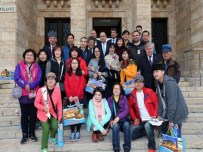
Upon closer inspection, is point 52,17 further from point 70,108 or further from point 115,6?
point 70,108

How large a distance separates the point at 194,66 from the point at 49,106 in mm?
8011

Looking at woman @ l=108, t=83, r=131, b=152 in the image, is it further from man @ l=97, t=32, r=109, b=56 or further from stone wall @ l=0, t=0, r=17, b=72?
stone wall @ l=0, t=0, r=17, b=72

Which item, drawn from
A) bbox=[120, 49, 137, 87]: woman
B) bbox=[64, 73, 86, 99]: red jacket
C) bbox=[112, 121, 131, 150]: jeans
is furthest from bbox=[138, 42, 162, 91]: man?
bbox=[64, 73, 86, 99]: red jacket

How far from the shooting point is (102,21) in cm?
1656

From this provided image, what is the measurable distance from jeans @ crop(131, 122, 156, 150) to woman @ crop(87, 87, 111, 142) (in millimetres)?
709

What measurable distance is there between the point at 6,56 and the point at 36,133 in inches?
240

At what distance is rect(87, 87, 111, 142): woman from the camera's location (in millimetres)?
6148

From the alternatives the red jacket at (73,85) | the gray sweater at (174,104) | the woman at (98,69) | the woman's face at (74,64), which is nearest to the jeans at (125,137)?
the gray sweater at (174,104)

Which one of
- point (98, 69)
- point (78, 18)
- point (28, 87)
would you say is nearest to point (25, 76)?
point (28, 87)

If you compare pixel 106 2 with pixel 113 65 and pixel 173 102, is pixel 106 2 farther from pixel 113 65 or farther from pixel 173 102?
pixel 173 102

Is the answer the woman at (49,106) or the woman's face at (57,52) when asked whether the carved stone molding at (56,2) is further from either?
the woman at (49,106)

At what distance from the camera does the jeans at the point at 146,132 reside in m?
5.82

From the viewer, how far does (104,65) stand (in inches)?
285

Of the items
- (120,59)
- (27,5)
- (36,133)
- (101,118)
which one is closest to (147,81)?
(120,59)
